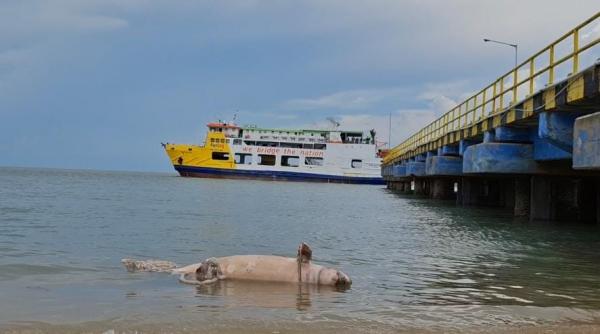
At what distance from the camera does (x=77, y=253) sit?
1003 cm

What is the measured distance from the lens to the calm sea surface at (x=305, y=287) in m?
5.51

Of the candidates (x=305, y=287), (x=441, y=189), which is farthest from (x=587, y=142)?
(x=441, y=189)

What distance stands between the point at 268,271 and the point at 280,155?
74.4m

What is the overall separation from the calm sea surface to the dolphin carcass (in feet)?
0.66

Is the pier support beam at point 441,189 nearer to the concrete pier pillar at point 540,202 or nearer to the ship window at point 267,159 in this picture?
the concrete pier pillar at point 540,202

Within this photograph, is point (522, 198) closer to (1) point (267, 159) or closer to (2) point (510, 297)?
(2) point (510, 297)

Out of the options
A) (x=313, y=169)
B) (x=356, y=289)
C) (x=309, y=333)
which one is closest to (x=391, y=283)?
(x=356, y=289)

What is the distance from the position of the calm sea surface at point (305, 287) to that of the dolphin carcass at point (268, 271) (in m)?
0.20

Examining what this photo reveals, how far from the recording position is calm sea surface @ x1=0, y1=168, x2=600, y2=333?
5.51m

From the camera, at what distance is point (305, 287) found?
6.99m

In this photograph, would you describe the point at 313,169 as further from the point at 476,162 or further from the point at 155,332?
the point at 155,332

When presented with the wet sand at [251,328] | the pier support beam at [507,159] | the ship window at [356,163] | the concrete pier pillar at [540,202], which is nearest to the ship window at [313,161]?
the ship window at [356,163]

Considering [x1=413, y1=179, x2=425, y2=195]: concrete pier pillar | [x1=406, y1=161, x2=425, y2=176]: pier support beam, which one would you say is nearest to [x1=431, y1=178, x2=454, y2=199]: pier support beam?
[x1=406, y1=161, x2=425, y2=176]: pier support beam

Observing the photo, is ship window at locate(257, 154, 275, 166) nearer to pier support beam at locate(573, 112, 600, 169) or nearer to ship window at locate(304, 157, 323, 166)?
ship window at locate(304, 157, 323, 166)
